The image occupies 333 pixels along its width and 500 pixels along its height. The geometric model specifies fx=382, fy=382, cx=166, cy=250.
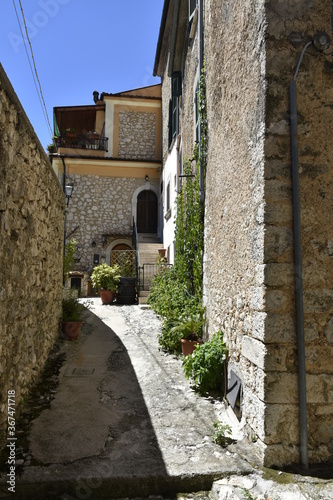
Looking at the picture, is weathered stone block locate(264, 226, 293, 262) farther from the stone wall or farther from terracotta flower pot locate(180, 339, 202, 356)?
terracotta flower pot locate(180, 339, 202, 356)

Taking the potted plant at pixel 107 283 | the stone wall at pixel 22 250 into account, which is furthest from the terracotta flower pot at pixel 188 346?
the potted plant at pixel 107 283

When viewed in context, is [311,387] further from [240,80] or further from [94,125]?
[94,125]

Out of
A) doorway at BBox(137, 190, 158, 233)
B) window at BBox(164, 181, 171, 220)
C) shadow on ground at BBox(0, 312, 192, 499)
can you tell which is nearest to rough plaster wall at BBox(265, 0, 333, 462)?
shadow on ground at BBox(0, 312, 192, 499)

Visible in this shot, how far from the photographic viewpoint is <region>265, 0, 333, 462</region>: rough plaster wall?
9.29 ft

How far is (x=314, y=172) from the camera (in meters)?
3.02

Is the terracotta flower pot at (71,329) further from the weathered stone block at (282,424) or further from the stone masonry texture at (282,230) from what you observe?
the weathered stone block at (282,424)

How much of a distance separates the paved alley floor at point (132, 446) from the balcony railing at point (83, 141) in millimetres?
12964

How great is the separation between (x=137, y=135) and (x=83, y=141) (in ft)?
7.68

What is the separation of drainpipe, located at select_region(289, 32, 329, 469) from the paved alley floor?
370 millimetres

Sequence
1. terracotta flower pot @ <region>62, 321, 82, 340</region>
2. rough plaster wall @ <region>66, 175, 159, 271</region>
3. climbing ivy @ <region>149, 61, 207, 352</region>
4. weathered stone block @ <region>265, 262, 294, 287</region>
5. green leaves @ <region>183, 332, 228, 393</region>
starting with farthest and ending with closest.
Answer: rough plaster wall @ <region>66, 175, 159, 271</region> < terracotta flower pot @ <region>62, 321, 82, 340</region> < climbing ivy @ <region>149, 61, 207, 352</region> < green leaves @ <region>183, 332, 228, 393</region> < weathered stone block @ <region>265, 262, 294, 287</region>

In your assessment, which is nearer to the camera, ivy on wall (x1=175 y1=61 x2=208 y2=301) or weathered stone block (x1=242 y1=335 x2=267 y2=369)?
weathered stone block (x1=242 y1=335 x2=267 y2=369)

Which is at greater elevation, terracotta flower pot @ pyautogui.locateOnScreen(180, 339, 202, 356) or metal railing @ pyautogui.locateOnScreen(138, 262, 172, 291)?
metal railing @ pyautogui.locateOnScreen(138, 262, 172, 291)

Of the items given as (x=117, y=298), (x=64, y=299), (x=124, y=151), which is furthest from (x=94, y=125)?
(x=64, y=299)

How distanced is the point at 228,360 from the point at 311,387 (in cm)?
125
